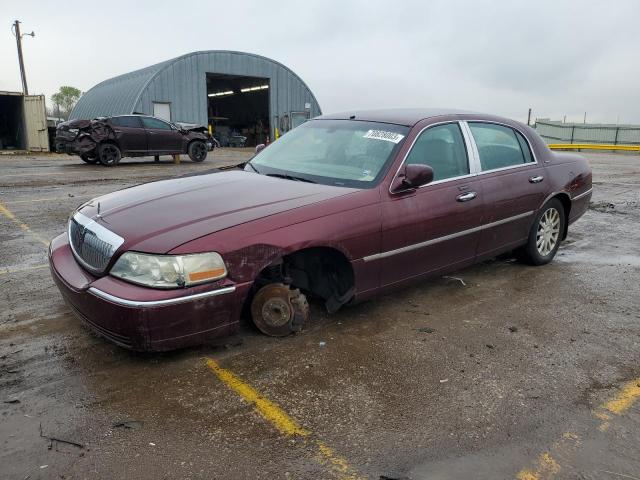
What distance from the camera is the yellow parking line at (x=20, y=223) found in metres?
5.99

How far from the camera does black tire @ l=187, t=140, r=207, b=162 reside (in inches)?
685

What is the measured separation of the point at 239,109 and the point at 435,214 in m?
36.6

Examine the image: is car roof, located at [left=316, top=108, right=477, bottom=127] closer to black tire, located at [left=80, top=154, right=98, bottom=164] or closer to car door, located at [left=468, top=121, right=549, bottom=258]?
car door, located at [left=468, top=121, right=549, bottom=258]

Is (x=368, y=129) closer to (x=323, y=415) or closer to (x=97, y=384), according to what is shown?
(x=323, y=415)

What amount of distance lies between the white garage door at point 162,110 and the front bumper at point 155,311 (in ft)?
84.5

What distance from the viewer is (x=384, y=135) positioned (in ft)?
13.2

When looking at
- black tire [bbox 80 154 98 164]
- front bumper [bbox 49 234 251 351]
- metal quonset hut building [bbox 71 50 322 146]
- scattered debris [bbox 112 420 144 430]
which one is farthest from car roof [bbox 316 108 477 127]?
metal quonset hut building [bbox 71 50 322 146]

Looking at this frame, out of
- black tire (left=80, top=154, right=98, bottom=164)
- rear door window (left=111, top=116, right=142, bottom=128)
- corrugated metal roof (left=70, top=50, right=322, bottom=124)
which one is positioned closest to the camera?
rear door window (left=111, top=116, right=142, bottom=128)

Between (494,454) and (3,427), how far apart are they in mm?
2298

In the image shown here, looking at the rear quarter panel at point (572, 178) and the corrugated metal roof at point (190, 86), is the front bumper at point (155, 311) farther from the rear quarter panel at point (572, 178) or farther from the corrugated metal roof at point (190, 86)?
the corrugated metal roof at point (190, 86)

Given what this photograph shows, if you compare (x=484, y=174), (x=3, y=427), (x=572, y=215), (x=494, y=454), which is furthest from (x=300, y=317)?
(x=572, y=215)

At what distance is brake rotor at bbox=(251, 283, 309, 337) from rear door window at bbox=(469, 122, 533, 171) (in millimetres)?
2097

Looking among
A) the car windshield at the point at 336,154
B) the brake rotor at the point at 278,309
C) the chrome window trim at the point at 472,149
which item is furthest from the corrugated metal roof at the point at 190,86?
the brake rotor at the point at 278,309

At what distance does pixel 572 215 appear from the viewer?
18.1 feet
